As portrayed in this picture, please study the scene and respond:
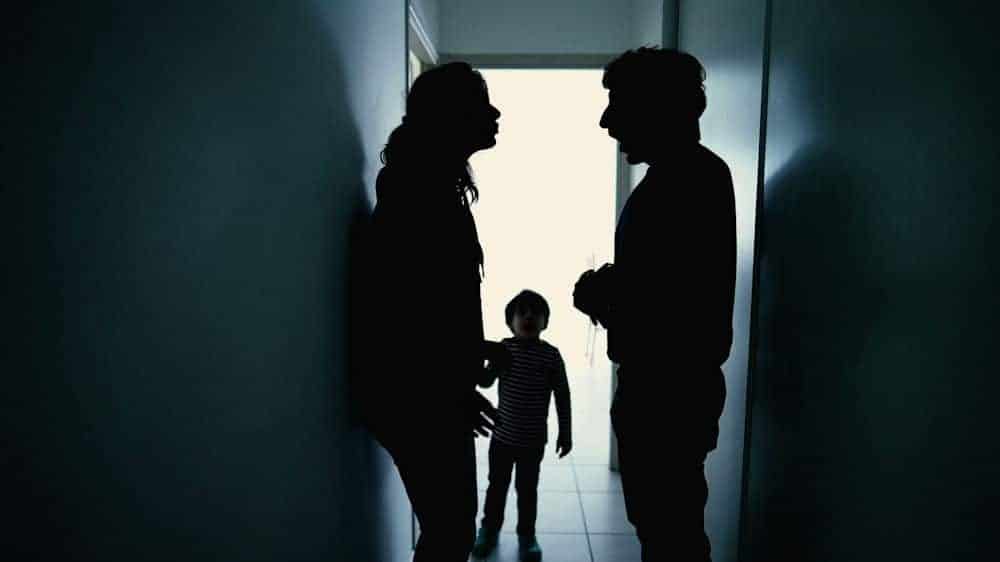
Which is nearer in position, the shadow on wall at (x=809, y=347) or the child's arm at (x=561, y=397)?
the shadow on wall at (x=809, y=347)

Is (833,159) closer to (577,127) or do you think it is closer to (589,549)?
(589,549)

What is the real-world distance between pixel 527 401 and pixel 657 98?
127 centimetres

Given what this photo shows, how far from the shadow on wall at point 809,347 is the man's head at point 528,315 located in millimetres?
915

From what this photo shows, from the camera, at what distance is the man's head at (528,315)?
7.93 feet

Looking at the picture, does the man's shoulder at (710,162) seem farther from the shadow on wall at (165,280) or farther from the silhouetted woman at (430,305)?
the shadow on wall at (165,280)

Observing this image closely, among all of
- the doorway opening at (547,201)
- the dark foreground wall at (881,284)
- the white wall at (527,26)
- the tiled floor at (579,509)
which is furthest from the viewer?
the doorway opening at (547,201)

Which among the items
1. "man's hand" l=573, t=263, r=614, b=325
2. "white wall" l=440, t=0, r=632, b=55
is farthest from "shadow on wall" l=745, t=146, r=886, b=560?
"white wall" l=440, t=0, r=632, b=55

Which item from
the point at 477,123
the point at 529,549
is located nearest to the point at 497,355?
the point at 477,123

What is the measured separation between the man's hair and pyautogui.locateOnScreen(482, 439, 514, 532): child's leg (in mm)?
1468

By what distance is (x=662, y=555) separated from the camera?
1684 millimetres

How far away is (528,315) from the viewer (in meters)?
2.41

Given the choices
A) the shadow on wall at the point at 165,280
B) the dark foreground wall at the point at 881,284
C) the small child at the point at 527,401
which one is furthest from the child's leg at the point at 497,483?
the shadow on wall at the point at 165,280

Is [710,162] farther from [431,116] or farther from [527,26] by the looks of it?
[527,26]

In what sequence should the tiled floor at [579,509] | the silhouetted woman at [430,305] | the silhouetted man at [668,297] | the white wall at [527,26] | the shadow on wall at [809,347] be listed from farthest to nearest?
1. the white wall at [527,26]
2. the tiled floor at [579,509]
3. the silhouetted man at [668,297]
4. the silhouetted woman at [430,305]
5. the shadow on wall at [809,347]
